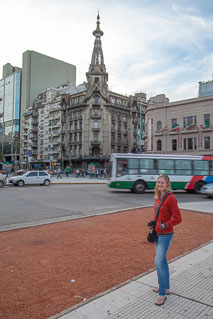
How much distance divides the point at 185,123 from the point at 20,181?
29042 millimetres

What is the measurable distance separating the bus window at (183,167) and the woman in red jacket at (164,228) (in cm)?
1596

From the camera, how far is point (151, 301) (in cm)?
339

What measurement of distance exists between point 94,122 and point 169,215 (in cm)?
6720

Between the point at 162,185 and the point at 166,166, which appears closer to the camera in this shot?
the point at 162,185

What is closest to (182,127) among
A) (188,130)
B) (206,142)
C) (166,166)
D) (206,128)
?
(188,130)

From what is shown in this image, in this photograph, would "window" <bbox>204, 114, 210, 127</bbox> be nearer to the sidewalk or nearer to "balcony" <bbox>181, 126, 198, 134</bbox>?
"balcony" <bbox>181, 126, 198, 134</bbox>

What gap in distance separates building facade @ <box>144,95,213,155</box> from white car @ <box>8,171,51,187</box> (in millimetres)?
24514

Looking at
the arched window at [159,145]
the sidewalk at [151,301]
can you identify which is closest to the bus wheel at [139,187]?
the sidewalk at [151,301]

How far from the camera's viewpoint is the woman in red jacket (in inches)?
138

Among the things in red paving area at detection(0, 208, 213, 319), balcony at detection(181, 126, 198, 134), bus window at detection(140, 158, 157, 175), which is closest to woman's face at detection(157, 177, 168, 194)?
red paving area at detection(0, 208, 213, 319)

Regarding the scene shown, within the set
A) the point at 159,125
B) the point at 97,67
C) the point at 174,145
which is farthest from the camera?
the point at 97,67

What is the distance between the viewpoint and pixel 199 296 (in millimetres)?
3518

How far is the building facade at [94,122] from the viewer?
68.8 metres

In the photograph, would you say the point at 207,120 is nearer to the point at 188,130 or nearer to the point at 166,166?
the point at 188,130
